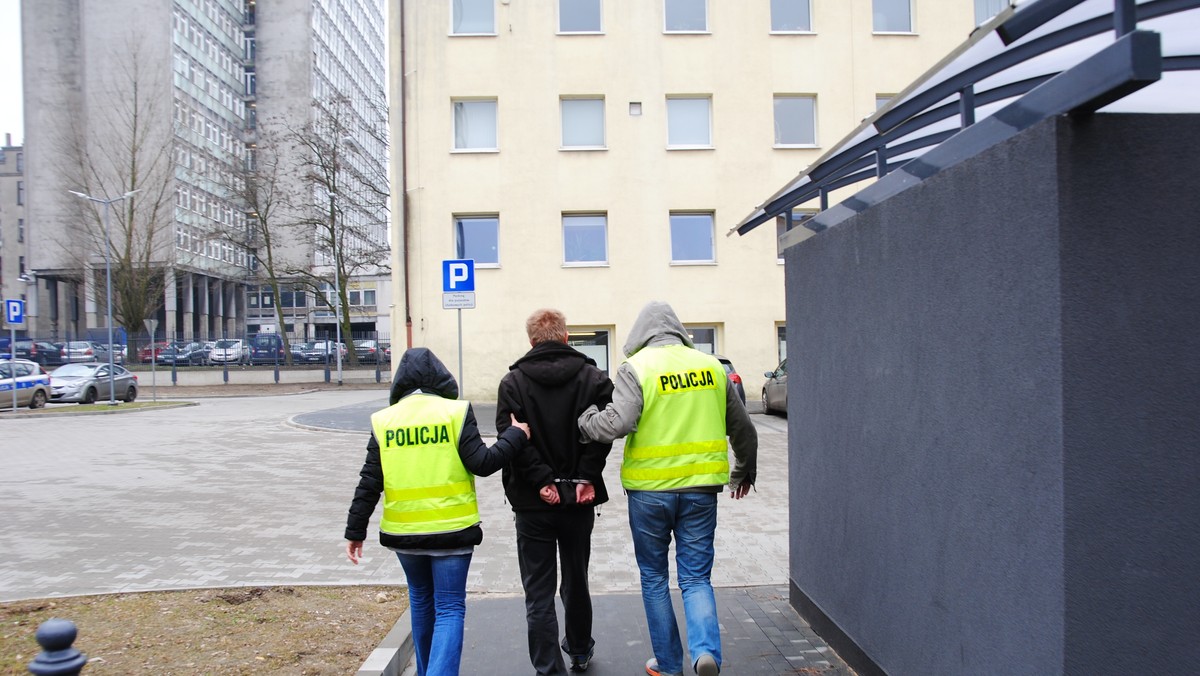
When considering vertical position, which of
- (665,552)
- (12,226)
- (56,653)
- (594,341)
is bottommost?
(665,552)

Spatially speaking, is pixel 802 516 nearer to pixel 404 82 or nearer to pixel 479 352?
pixel 479 352

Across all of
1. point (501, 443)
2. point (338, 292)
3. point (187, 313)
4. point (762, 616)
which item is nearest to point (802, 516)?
point (762, 616)

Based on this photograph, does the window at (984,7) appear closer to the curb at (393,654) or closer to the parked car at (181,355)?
the curb at (393,654)

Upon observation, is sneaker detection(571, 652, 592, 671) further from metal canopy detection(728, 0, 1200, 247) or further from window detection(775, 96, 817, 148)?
window detection(775, 96, 817, 148)

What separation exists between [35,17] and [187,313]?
76.9ft

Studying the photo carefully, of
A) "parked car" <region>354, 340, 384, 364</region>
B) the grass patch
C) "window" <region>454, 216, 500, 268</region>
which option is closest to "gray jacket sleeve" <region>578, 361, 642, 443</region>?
the grass patch

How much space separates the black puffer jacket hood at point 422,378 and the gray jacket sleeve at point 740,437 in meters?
1.45

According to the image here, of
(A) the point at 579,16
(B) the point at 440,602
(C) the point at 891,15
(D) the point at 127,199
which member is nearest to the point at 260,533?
(B) the point at 440,602

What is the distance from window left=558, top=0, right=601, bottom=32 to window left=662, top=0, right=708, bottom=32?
6.44ft

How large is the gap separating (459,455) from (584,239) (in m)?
19.5

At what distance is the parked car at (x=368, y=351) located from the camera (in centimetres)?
4484

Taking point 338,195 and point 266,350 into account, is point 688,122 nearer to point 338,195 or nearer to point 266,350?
point 338,195

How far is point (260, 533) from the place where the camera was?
8.25 metres

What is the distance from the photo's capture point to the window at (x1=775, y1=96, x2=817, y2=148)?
23.8m
